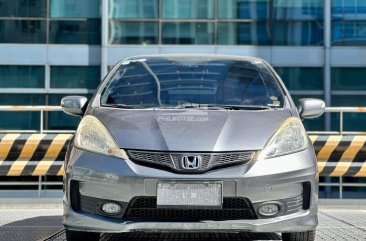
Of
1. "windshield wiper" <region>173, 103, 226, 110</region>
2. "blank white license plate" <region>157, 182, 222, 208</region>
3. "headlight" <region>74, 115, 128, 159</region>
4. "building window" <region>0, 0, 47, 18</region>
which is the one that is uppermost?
"building window" <region>0, 0, 47, 18</region>

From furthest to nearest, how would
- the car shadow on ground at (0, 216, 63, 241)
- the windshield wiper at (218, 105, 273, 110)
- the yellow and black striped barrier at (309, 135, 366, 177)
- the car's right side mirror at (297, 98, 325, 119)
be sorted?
the yellow and black striped barrier at (309, 135, 366, 177), the car shadow on ground at (0, 216, 63, 241), the car's right side mirror at (297, 98, 325, 119), the windshield wiper at (218, 105, 273, 110)

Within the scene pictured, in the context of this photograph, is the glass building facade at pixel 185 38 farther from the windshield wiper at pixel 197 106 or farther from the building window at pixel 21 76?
the windshield wiper at pixel 197 106

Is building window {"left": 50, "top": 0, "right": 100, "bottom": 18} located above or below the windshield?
above

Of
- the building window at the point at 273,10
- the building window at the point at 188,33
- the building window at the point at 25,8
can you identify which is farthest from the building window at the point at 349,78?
the building window at the point at 25,8

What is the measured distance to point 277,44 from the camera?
19891 millimetres

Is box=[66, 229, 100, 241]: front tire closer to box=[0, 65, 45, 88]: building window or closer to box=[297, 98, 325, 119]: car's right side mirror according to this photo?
box=[297, 98, 325, 119]: car's right side mirror

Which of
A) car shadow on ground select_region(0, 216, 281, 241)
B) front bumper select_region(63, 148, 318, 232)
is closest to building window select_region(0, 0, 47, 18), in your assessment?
car shadow on ground select_region(0, 216, 281, 241)

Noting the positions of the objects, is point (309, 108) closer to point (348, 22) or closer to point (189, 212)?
point (189, 212)

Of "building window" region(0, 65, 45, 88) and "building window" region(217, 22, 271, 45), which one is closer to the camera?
"building window" region(0, 65, 45, 88)

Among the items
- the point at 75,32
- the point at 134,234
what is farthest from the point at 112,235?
the point at 75,32

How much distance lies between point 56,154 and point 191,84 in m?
3.37

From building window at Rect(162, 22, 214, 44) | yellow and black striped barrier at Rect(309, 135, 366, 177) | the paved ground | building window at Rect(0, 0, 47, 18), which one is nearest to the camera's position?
the paved ground

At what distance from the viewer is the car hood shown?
413cm

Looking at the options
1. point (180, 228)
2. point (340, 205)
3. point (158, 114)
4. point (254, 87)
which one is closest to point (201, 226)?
point (180, 228)
